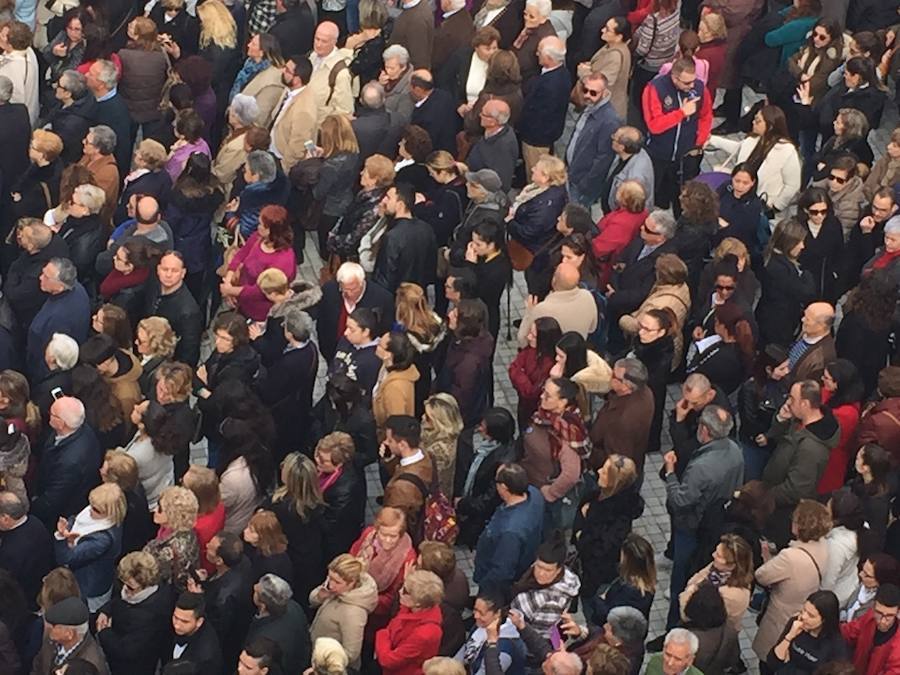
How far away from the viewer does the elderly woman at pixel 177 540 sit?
10281 mm

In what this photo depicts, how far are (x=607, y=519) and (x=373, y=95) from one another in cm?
456

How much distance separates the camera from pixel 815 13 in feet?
52.2

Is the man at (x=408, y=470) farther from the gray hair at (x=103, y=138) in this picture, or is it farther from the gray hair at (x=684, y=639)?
the gray hair at (x=103, y=138)

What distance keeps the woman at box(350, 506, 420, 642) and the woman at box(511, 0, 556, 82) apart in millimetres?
5930

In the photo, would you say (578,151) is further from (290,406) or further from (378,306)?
(290,406)

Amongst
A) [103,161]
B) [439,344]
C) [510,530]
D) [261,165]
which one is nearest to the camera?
[510,530]

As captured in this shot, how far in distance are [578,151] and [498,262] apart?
2015mm

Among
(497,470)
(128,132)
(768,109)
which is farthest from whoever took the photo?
(128,132)

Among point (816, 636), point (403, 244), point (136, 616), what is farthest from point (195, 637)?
point (403, 244)

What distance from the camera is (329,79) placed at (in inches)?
566

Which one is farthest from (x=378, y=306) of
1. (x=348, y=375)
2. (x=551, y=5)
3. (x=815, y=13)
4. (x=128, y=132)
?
(x=815, y=13)

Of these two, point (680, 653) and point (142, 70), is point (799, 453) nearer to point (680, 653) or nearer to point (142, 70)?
point (680, 653)

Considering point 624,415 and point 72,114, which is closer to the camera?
point 624,415

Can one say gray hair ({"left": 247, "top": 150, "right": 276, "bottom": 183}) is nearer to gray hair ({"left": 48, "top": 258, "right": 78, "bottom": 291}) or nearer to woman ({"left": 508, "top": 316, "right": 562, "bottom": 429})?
gray hair ({"left": 48, "top": 258, "right": 78, "bottom": 291})
